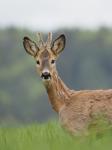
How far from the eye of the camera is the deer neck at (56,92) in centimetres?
1563

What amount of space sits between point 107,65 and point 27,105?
13.7 meters

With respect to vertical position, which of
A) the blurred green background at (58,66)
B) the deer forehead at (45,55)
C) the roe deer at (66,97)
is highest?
the deer forehead at (45,55)

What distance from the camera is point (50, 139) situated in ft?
42.9

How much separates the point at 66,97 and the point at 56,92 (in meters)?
0.24

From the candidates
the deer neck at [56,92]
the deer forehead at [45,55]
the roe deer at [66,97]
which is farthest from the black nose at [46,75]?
the deer forehead at [45,55]

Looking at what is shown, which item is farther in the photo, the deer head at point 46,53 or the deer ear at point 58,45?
the deer ear at point 58,45

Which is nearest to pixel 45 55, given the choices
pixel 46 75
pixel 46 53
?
pixel 46 53

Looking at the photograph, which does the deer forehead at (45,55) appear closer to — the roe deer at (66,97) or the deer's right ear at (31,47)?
the roe deer at (66,97)

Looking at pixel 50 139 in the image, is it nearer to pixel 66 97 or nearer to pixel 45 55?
pixel 66 97

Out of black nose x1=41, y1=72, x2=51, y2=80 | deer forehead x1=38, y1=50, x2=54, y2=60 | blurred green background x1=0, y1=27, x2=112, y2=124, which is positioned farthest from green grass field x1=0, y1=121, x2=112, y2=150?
blurred green background x1=0, y1=27, x2=112, y2=124

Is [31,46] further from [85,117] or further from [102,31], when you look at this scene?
[102,31]

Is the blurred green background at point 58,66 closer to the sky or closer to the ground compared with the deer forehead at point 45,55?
closer to the ground

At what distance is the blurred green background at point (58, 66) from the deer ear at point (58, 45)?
2336 inches

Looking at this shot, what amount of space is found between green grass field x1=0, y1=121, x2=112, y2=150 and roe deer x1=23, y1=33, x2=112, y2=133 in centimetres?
24
